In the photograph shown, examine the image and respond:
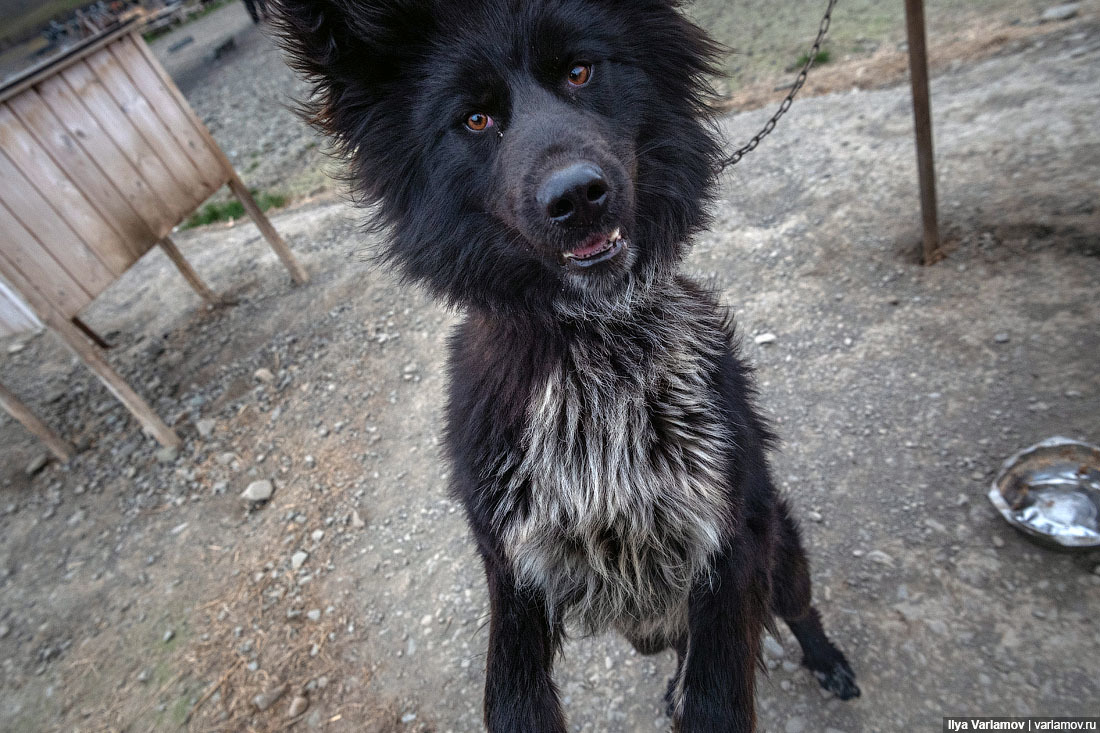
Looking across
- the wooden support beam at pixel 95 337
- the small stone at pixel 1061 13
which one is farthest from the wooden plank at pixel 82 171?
the small stone at pixel 1061 13

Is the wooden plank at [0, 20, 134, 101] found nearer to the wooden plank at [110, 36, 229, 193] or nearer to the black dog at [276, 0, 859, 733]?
the wooden plank at [110, 36, 229, 193]

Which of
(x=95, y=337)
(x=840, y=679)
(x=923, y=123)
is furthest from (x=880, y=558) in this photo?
(x=95, y=337)

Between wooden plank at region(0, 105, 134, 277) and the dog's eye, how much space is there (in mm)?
3645

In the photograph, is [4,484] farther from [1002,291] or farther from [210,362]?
[1002,291]

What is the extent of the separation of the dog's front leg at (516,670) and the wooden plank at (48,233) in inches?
152

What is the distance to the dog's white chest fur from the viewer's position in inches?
75.8

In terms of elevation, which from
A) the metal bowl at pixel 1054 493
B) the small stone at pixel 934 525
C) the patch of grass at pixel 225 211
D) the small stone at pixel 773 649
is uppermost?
the patch of grass at pixel 225 211

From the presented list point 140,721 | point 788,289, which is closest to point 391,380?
point 140,721

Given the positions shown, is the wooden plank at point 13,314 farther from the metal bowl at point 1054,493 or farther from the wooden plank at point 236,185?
the metal bowl at point 1054,493

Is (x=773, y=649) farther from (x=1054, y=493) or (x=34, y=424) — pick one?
(x=34, y=424)

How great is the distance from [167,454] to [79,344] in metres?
0.94

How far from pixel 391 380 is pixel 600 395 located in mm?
2975

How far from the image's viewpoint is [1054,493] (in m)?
2.58

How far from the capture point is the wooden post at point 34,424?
450 centimetres
